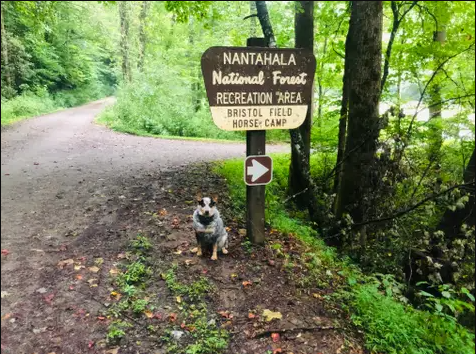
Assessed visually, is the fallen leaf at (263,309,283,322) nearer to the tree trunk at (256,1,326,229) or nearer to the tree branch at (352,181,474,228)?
the tree branch at (352,181,474,228)

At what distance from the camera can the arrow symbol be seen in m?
4.96

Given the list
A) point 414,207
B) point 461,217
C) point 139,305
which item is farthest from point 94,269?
point 461,217

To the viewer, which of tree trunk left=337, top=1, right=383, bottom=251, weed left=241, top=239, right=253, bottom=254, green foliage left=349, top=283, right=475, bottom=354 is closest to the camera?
green foliage left=349, top=283, right=475, bottom=354

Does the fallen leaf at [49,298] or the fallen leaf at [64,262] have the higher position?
the fallen leaf at [64,262]

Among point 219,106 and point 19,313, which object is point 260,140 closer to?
point 219,106

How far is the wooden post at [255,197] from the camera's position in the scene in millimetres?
4855

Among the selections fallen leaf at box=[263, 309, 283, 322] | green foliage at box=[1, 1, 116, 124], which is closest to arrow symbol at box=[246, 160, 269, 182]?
fallen leaf at box=[263, 309, 283, 322]

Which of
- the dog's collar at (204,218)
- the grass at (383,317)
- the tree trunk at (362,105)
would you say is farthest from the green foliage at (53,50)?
the tree trunk at (362,105)

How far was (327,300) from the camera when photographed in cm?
443

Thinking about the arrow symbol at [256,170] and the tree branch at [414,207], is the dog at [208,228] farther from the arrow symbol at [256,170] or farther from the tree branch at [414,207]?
the tree branch at [414,207]

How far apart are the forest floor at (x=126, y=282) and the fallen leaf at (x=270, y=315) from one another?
1 cm

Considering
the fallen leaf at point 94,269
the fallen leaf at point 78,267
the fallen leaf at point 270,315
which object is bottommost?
the fallen leaf at point 270,315

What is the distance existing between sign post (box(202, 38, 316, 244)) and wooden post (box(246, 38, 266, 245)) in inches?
0.6

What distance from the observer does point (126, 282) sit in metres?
4.24
